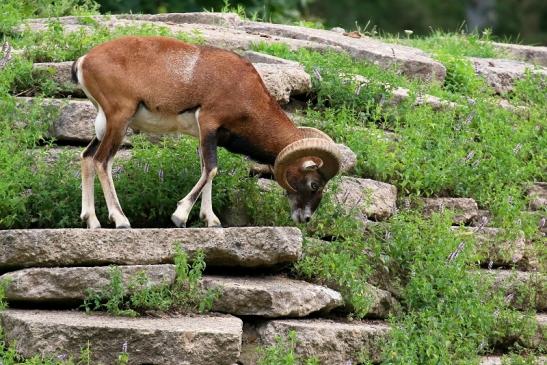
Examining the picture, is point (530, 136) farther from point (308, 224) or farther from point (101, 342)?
point (101, 342)

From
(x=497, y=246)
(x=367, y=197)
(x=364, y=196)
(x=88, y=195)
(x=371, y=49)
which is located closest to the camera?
(x=88, y=195)

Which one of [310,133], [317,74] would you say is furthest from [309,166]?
[317,74]

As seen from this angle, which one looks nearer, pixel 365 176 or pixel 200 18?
pixel 365 176

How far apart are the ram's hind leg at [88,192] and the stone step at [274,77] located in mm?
1828

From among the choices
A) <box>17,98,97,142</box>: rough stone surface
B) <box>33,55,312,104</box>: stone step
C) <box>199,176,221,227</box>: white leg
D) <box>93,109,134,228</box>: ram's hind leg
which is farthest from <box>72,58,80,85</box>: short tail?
<box>33,55,312,104</box>: stone step

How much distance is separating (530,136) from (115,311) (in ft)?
21.6

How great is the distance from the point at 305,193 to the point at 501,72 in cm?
589

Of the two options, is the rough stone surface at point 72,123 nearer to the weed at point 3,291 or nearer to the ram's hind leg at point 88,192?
the ram's hind leg at point 88,192

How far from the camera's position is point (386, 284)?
39.8 feet

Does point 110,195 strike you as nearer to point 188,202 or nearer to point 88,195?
point 88,195

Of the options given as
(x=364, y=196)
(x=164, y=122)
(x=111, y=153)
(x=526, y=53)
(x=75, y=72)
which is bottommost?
(x=526, y=53)

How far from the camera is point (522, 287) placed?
1247cm

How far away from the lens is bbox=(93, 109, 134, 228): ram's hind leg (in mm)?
11367

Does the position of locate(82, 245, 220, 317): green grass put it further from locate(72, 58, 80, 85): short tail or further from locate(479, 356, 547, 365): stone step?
locate(479, 356, 547, 365): stone step
